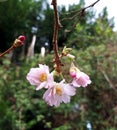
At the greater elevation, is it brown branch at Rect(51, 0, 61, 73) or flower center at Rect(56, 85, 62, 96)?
brown branch at Rect(51, 0, 61, 73)

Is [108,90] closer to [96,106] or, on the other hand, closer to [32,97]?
[96,106]

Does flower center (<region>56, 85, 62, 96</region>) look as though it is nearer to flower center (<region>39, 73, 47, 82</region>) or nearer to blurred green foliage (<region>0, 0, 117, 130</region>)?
flower center (<region>39, 73, 47, 82</region>)

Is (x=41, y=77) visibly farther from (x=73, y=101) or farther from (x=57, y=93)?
(x=73, y=101)

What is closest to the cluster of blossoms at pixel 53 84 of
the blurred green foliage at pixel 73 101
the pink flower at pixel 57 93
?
the pink flower at pixel 57 93

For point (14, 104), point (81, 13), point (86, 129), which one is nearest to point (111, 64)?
point (86, 129)

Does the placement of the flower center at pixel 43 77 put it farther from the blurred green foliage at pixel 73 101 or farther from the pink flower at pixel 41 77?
the blurred green foliage at pixel 73 101

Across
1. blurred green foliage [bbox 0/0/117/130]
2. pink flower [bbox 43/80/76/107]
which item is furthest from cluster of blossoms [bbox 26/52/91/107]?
blurred green foliage [bbox 0/0/117/130]

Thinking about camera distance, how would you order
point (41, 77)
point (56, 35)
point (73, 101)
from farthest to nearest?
point (73, 101), point (41, 77), point (56, 35)

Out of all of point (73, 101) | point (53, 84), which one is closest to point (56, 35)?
point (53, 84)
